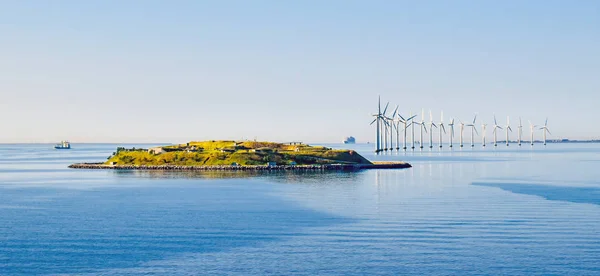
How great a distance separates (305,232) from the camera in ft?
196

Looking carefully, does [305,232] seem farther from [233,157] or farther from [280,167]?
[233,157]

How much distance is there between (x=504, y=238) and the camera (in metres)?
55.2

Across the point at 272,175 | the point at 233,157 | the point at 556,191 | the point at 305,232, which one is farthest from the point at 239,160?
the point at 305,232

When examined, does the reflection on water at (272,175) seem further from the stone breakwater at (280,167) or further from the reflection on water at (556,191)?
the reflection on water at (556,191)

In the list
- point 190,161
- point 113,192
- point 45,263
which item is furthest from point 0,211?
point 190,161

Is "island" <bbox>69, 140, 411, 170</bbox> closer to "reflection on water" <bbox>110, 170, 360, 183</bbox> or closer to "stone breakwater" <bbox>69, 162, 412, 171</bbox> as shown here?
"stone breakwater" <bbox>69, 162, 412, 171</bbox>

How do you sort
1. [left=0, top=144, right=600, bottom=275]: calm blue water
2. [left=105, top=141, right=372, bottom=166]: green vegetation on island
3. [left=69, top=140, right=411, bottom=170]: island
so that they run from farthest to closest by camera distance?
[left=105, top=141, right=372, bottom=166]: green vegetation on island < [left=69, top=140, right=411, bottom=170]: island < [left=0, top=144, right=600, bottom=275]: calm blue water

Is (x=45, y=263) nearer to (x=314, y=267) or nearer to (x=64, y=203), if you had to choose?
(x=314, y=267)

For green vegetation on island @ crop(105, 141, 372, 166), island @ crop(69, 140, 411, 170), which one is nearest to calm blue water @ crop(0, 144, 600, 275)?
island @ crop(69, 140, 411, 170)

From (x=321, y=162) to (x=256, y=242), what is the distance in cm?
12960

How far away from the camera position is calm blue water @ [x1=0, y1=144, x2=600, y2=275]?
45.9 meters

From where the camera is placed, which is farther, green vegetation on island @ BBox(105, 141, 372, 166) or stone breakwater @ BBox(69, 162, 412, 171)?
green vegetation on island @ BBox(105, 141, 372, 166)

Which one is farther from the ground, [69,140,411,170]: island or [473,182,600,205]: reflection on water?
[69,140,411,170]: island

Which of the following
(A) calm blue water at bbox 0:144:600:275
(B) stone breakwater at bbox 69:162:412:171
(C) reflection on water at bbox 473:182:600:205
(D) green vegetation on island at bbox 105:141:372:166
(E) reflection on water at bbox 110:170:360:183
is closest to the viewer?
(A) calm blue water at bbox 0:144:600:275
